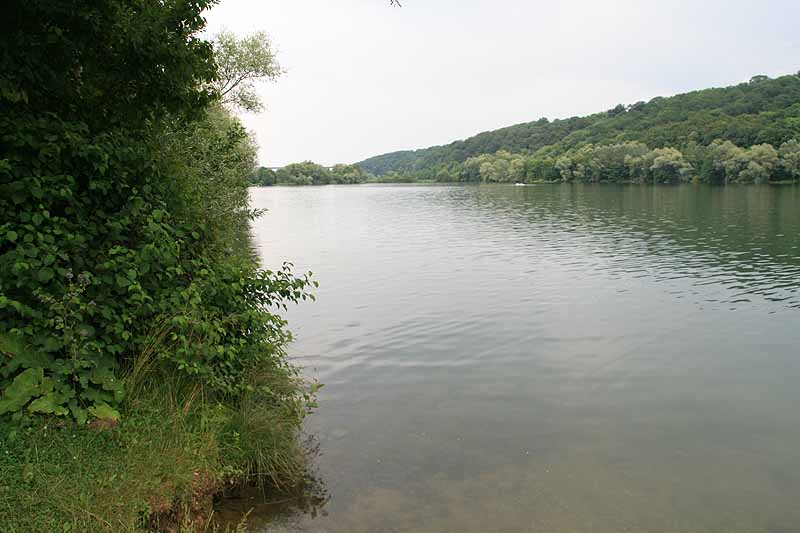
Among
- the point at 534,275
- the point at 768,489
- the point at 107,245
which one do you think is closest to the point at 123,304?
the point at 107,245

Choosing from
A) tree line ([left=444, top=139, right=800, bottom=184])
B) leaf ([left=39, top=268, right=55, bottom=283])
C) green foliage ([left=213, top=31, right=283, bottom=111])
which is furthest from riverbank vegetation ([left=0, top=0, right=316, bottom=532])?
tree line ([left=444, top=139, right=800, bottom=184])

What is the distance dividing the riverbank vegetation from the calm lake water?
1.18m

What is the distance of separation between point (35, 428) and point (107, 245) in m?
2.15

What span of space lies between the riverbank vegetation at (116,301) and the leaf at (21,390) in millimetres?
17

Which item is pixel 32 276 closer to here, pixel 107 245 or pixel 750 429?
pixel 107 245

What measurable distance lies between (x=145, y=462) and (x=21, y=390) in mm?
1308

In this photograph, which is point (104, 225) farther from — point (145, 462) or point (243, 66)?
point (243, 66)

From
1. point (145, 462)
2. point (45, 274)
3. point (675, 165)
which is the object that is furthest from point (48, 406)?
point (675, 165)

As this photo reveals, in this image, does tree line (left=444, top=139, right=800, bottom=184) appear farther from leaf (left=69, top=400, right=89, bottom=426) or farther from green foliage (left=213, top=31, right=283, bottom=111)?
leaf (left=69, top=400, right=89, bottom=426)

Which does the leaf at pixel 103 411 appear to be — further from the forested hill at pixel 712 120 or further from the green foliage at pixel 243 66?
the forested hill at pixel 712 120

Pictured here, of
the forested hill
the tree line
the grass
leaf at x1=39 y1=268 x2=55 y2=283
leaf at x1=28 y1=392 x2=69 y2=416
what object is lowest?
the grass

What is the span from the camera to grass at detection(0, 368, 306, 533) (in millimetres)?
4785

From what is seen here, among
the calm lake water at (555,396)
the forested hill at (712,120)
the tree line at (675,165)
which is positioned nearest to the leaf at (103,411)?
the calm lake water at (555,396)

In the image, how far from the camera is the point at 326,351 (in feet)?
46.4
